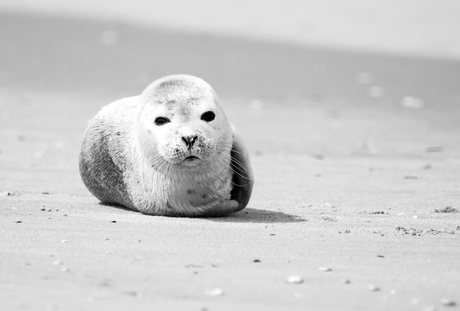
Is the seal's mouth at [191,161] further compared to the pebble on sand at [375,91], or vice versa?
the pebble on sand at [375,91]

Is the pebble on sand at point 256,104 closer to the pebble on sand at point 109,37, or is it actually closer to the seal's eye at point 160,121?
the pebble on sand at point 109,37

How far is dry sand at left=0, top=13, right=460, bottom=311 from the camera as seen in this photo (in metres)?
4.54

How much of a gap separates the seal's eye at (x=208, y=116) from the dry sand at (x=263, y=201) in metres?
0.72

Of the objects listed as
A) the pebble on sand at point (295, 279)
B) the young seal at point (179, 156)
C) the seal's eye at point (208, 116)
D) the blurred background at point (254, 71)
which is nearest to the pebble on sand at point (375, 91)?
the blurred background at point (254, 71)

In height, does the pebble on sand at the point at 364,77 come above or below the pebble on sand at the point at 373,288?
above

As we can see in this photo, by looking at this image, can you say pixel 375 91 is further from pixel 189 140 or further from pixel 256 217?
pixel 189 140

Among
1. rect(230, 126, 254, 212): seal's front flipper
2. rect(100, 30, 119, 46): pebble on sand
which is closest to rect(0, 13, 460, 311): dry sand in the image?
rect(230, 126, 254, 212): seal's front flipper

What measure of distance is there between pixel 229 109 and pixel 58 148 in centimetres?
380

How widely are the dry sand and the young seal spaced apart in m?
0.17

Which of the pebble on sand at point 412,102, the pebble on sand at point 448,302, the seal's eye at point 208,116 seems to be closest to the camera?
the pebble on sand at point 448,302

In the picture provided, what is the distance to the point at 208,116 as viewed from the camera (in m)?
6.30

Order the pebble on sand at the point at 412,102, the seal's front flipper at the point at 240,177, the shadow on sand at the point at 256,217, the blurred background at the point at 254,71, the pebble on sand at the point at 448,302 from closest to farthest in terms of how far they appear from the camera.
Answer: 1. the pebble on sand at the point at 448,302
2. the shadow on sand at the point at 256,217
3. the seal's front flipper at the point at 240,177
4. the blurred background at the point at 254,71
5. the pebble on sand at the point at 412,102

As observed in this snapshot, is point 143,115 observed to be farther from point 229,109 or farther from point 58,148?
point 229,109

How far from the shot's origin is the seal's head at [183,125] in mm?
6082
